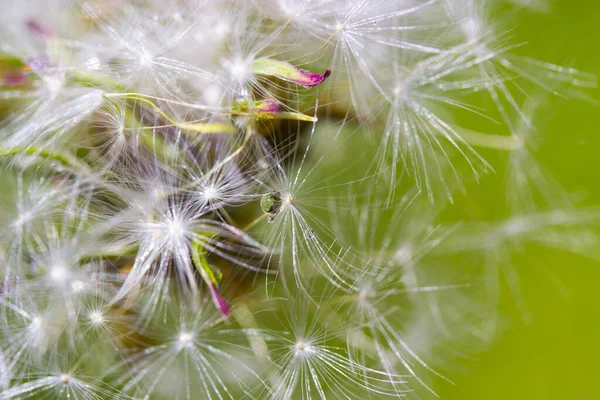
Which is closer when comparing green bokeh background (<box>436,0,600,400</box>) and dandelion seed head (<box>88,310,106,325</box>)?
dandelion seed head (<box>88,310,106,325</box>)

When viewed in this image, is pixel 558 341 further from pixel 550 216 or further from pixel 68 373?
pixel 68 373

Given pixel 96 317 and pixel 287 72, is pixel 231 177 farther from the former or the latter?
pixel 96 317

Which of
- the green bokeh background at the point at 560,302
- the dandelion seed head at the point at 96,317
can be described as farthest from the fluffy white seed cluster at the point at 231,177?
the green bokeh background at the point at 560,302

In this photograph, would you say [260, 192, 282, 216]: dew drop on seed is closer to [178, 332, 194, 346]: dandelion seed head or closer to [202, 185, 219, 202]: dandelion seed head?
[202, 185, 219, 202]: dandelion seed head

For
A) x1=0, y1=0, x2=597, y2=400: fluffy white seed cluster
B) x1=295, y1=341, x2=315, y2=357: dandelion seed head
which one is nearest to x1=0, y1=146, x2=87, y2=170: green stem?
x1=0, y1=0, x2=597, y2=400: fluffy white seed cluster

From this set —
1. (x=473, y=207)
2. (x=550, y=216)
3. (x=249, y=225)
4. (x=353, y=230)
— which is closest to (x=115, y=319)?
(x=249, y=225)

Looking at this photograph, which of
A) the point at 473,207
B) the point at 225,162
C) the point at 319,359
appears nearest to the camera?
the point at 225,162
